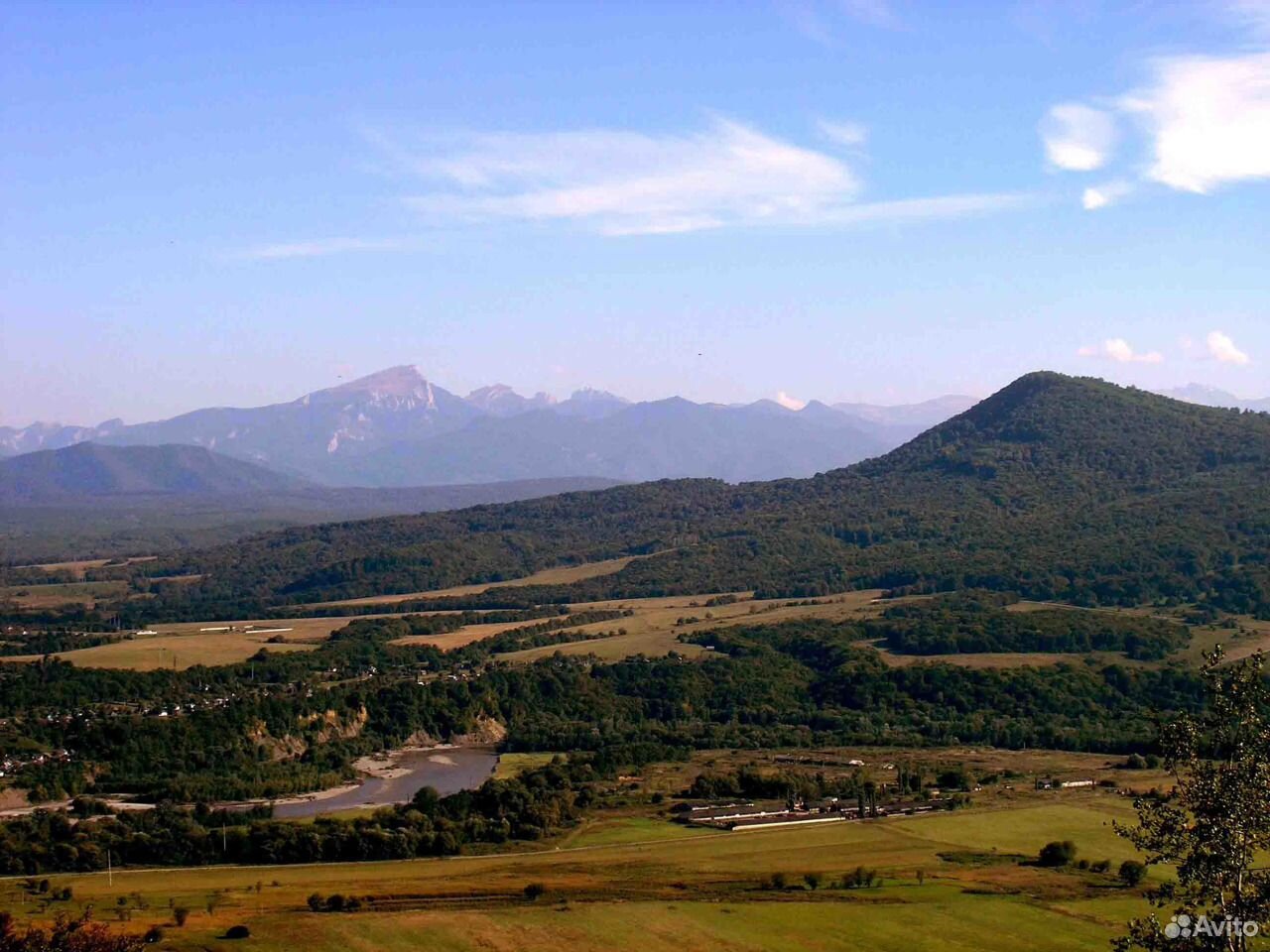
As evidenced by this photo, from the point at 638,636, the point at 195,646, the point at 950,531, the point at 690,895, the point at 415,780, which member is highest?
the point at 950,531

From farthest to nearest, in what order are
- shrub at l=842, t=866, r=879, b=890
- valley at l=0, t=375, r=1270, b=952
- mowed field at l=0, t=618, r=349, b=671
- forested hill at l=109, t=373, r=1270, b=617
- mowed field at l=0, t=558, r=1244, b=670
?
A: 1. forested hill at l=109, t=373, r=1270, b=617
2. mowed field at l=0, t=618, r=349, b=671
3. mowed field at l=0, t=558, r=1244, b=670
4. shrub at l=842, t=866, r=879, b=890
5. valley at l=0, t=375, r=1270, b=952

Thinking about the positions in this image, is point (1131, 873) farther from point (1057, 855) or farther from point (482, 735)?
point (482, 735)

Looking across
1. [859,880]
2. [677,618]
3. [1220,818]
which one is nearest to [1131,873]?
[859,880]

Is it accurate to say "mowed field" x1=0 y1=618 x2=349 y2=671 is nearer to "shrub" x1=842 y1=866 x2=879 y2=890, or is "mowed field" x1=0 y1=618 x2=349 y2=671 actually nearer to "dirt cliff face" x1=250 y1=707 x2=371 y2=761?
"dirt cliff face" x1=250 y1=707 x2=371 y2=761

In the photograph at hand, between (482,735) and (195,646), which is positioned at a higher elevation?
(195,646)

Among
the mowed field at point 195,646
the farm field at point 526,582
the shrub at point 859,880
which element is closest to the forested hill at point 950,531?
the farm field at point 526,582

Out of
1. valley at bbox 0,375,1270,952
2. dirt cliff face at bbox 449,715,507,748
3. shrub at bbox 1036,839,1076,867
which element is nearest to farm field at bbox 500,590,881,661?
valley at bbox 0,375,1270,952

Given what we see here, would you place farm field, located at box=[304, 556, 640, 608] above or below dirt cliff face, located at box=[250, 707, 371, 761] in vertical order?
above
